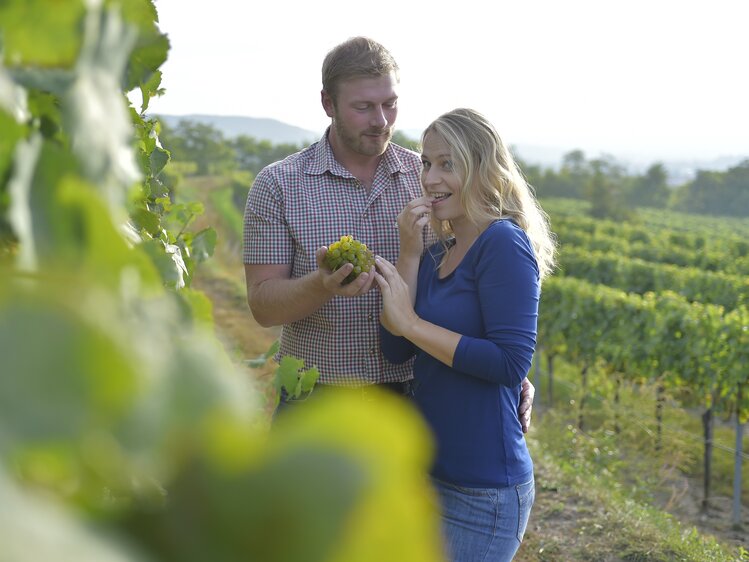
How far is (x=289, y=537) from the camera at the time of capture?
29cm

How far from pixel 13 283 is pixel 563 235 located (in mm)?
20866

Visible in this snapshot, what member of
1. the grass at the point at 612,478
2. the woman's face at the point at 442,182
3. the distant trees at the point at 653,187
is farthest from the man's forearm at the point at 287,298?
the distant trees at the point at 653,187

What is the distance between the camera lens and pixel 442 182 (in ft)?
8.50

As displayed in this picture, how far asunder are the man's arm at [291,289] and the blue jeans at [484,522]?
71cm

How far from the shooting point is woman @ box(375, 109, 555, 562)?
233 centimetres

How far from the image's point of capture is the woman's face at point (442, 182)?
8.44ft

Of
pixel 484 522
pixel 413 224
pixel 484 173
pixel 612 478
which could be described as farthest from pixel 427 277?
pixel 612 478

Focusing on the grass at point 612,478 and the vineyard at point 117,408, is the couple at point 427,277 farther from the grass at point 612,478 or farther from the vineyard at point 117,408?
the vineyard at point 117,408

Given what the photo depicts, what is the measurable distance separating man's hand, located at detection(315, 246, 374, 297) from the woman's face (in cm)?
33

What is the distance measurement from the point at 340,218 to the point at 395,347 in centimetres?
53

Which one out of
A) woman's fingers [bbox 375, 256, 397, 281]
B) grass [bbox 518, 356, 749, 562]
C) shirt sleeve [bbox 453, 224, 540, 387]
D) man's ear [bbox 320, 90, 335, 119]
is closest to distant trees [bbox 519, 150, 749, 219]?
grass [bbox 518, 356, 749, 562]

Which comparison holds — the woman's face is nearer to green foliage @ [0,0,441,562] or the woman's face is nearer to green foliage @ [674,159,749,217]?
green foliage @ [0,0,441,562]

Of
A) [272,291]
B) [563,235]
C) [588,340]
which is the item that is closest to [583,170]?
[563,235]

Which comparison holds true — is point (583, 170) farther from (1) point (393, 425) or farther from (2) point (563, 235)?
(1) point (393, 425)
